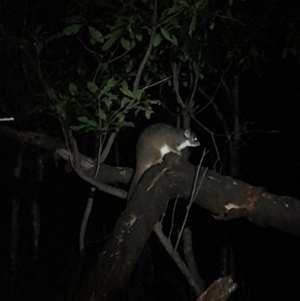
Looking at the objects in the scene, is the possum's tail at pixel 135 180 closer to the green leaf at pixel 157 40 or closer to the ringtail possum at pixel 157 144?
the ringtail possum at pixel 157 144

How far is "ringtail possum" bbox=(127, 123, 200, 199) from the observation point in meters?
3.95

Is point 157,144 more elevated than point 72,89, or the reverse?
point 72,89

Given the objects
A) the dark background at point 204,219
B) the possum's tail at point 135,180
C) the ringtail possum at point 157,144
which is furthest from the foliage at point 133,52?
the dark background at point 204,219

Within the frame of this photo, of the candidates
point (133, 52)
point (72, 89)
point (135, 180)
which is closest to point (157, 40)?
point (72, 89)

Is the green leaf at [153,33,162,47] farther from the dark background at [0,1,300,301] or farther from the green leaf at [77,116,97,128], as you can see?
the dark background at [0,1,300,301]

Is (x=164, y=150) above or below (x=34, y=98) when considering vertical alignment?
below

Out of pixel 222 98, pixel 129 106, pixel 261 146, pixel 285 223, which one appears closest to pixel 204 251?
pixel 261 146

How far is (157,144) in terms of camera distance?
4.25 m

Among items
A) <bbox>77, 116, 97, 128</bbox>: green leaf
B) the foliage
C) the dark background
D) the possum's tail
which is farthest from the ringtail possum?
the dark background

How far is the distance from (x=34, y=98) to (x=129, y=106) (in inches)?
68.4

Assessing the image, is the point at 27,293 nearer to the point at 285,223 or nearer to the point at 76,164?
the point at 76,164

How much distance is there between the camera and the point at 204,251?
6938 mm

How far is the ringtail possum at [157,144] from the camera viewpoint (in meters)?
3.95

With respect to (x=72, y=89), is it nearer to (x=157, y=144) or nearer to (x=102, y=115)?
(x=102, y=115)
